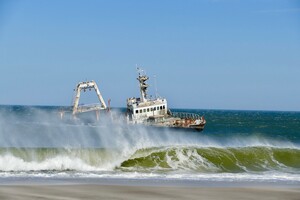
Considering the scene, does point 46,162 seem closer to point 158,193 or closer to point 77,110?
point 158,193

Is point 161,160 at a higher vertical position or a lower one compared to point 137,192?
higher

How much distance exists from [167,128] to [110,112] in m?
8.07

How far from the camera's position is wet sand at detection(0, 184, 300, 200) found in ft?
44.1

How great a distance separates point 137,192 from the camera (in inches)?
568

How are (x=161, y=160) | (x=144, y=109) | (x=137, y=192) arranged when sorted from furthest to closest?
(x=144, y=109)
(x=161, y=160)
(x=137, y=192)

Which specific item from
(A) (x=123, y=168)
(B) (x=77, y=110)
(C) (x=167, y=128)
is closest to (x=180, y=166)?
(A) (x=123, y=168)

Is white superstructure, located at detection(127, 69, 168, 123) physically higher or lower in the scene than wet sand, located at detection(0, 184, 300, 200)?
higher

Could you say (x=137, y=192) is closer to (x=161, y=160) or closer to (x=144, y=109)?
(x=161, y=160)

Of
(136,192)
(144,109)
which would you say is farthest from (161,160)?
(144,109)

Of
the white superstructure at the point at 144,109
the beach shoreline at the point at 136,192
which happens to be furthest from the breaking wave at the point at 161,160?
the white superstructure at the point at 144,109

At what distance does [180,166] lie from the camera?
938 inches

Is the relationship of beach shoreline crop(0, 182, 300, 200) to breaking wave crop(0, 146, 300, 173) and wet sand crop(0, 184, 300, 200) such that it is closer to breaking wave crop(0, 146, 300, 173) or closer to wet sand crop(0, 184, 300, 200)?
wet sand crop(0, 184, 300, 200)

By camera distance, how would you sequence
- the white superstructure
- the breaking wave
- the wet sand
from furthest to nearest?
the white superstructure → the breaking wave → the wet sand

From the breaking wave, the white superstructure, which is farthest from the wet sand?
the white superstructure
